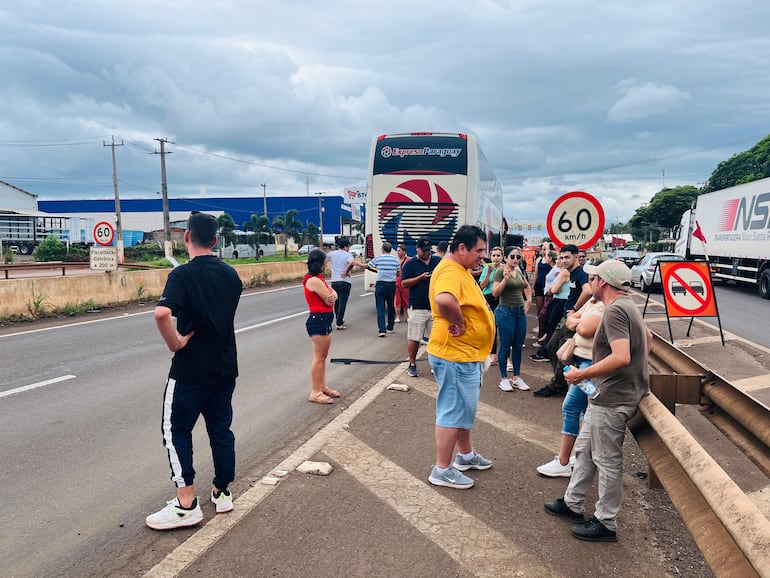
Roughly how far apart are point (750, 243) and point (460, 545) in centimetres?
2120

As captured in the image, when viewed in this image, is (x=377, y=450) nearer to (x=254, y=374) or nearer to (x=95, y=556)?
(x=95, y=556)

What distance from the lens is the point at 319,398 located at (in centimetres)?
672

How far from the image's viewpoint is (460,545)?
355cm

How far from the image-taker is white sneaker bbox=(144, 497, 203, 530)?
3734mm

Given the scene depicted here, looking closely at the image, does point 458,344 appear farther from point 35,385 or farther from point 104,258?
point 104,258

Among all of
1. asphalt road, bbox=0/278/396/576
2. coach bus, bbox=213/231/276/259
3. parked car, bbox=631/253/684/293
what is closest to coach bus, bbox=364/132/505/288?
asphalt road, bbox=0/278/396/576

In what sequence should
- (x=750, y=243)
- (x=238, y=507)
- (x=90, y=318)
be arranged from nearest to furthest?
1. (x=238, y=507)
2. (x=90, y=318)
3. (x=750, y=243)

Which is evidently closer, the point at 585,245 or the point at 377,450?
the point at 377,450

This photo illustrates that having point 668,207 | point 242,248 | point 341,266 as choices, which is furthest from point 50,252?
point 668,207

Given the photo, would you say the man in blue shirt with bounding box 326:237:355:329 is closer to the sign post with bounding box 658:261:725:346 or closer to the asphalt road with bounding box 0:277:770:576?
the asphalt road with bounding box 0:277:770:576

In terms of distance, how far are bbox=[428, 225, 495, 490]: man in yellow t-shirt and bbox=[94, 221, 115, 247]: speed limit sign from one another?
15.3 metres

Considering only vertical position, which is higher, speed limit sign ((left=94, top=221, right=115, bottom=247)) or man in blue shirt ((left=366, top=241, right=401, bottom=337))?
speed limit sign ((left=94, top=221, right=115, bottom=247))

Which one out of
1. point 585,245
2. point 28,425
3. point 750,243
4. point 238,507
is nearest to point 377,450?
point 238,507

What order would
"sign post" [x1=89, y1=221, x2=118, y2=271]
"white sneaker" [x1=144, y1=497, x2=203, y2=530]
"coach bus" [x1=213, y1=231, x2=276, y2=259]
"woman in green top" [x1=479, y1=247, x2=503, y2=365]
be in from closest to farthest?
"white sneaker" [x1=144, y1=497, x2=203, y2=530], "woman in green top" [x1=479, y1=247, x2=503, y2=365], "sign post" [x1=89, y1=221, x2=118, y2=271], "coach bus" [x1=213, y1=231, x2=276, y2=259]
